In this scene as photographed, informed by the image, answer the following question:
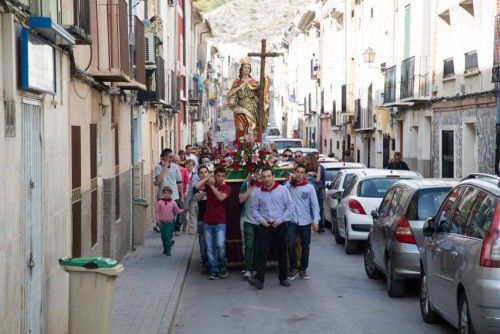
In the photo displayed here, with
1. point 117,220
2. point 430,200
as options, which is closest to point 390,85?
point 117,220

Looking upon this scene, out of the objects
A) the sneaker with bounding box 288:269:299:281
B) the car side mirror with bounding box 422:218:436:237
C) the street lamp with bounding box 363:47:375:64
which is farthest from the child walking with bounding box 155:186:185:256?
the street lamp with bounding box 363:47:375:64

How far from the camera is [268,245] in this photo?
13539 mm

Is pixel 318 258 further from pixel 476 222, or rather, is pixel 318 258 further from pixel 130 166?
pixel 476 222

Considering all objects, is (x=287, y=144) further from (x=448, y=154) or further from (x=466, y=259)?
(x=466, y=259)

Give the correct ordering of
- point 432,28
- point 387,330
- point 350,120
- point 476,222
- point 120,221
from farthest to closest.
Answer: point 350,120, point 432,28, point 120,221, point 387,330, point 476,222

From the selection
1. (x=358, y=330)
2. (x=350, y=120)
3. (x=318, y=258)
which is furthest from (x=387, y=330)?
(x=350, y=120)

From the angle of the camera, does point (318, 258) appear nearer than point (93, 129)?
No

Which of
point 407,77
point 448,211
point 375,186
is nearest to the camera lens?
point 448,211

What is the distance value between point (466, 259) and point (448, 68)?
19.2m

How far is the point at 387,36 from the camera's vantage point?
3641 centimetres

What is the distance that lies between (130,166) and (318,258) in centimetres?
409

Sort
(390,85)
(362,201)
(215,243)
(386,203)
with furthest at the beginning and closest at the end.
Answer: (390,85)
(362,201)
(215,243)
(386,203)

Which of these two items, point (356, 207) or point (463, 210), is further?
point (356, 207)

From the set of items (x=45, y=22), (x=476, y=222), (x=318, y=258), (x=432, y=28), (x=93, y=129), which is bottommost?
(x=318, y=258)
